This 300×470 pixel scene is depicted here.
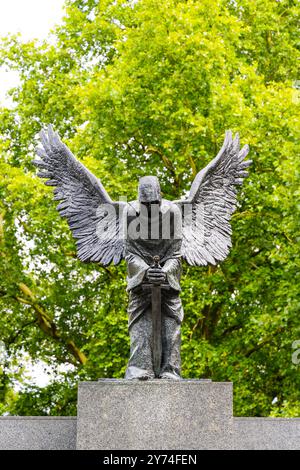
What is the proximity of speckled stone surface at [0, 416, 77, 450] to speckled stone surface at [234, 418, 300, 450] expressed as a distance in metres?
1.85

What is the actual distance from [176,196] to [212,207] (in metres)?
9.86

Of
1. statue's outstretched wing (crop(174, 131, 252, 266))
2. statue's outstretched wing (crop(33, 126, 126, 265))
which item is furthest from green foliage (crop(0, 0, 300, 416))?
statue's outstretched wing (crop(33, 126, 126, 265))

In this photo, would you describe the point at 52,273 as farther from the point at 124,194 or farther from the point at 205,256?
the point at 205,256

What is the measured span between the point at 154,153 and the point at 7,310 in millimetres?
5420

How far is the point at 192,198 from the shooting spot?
468 inches

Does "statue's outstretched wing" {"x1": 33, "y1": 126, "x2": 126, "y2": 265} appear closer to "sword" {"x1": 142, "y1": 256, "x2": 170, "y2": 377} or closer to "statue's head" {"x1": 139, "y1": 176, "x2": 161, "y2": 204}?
"statue's head" {"x1": 139, "y1": 176, "x2": 161, "y2": 204}

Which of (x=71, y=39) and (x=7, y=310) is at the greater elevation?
(x=71, y=39)

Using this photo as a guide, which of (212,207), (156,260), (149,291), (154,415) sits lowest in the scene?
(154,415)

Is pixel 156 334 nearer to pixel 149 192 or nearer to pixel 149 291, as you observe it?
pixel 149 291

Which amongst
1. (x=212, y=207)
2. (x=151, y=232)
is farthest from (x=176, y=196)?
(x=151, y=232)

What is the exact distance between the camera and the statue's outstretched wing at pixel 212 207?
1192 centimetres

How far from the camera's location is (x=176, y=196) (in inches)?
869
